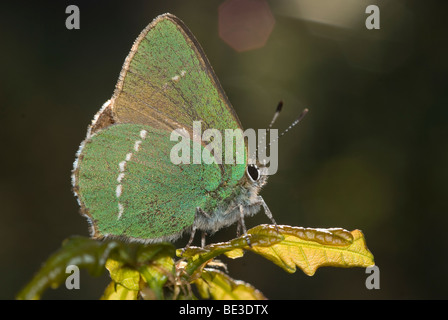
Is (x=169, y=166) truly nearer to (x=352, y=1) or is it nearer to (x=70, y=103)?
(x=70, y=103)

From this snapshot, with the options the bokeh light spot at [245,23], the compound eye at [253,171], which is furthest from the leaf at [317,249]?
the bokeh light spot at [245,23]

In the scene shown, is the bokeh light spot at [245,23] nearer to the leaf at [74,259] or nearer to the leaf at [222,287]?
the leaf at [222,287]

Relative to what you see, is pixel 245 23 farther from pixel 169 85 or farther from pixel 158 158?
pixel 169 85

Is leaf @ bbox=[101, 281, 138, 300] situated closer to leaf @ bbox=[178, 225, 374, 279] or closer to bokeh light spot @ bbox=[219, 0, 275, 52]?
leaf @ bbox=[178, 225, 374, 279]

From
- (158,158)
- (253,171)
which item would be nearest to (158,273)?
(158,158)

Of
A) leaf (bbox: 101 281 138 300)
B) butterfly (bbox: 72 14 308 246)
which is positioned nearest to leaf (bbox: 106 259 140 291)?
leaf (bbox: 101 281 138 300)
